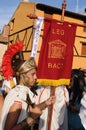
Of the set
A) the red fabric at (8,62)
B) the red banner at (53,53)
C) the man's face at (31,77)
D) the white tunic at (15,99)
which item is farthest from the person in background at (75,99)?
the white tunic at (15,99)

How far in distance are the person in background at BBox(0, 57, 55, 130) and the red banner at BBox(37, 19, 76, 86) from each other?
919 mm

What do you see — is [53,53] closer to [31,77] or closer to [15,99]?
[31,77]

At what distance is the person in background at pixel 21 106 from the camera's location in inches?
119

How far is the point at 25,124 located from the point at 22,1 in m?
23.5

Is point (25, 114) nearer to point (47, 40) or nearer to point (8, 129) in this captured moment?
point (8, 129)

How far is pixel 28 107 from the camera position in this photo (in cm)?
321

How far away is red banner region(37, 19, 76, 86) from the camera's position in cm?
438

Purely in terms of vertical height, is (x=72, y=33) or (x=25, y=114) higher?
(x=72, y=33)

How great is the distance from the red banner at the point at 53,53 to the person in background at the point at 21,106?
92cm

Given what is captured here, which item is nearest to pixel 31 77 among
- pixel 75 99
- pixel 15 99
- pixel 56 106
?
pixel 15 99

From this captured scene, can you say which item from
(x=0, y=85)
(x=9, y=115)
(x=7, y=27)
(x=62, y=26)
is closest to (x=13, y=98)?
(x=9, y=115)

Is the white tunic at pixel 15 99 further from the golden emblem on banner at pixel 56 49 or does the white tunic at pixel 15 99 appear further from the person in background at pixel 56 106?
the person in background at pixel 56 106

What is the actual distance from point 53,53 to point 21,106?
1.44m

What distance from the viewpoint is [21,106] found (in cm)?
309
